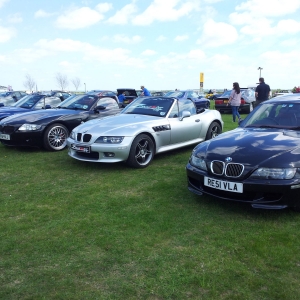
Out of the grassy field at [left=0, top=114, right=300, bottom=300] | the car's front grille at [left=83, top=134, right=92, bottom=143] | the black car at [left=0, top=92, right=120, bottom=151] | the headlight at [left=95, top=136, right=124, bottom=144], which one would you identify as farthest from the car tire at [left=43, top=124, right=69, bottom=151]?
the grassy field at [left=0, top=114, right=300, bottom=300]

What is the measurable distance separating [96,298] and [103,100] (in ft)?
23.2

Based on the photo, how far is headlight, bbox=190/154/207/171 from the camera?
420 centimetres

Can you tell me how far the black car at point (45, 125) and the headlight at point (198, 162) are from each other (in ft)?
14.5

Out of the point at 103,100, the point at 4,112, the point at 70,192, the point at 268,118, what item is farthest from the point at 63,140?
the point at 268,118

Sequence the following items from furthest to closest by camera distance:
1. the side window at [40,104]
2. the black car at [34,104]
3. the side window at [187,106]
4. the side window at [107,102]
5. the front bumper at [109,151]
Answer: the side window at [40,104], the black car at [34,104], the side window at [107,102], the side window at [187,106], the front bumper at [109,151]

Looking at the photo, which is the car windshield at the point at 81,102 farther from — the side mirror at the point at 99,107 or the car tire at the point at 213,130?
the car tire at the point at 213,130

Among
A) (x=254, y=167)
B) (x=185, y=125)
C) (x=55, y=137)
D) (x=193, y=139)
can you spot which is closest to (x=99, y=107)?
(x=55, y=137)

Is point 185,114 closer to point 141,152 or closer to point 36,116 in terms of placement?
point 141,152

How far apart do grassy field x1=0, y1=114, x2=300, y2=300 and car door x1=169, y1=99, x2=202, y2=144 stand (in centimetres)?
184

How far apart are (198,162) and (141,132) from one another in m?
2.06

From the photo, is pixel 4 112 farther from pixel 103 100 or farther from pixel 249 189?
pixel 249 189

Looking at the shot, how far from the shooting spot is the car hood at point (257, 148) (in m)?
3.72

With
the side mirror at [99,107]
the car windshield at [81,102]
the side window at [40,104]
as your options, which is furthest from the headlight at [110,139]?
the side window at [40,104]

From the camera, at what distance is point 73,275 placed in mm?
2740
